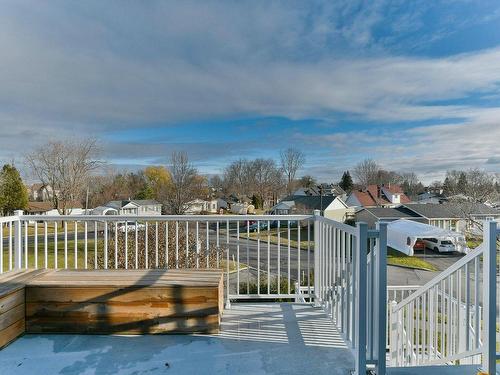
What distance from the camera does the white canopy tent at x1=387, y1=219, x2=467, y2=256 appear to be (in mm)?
20266

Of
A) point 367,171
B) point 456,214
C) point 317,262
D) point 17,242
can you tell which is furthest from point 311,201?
point 17,242

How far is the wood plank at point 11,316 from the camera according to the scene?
2.51 meters

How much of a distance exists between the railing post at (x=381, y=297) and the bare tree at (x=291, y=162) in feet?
116

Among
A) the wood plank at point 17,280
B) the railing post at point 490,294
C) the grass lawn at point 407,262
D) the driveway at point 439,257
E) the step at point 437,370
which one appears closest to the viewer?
the railing post at point 490,294

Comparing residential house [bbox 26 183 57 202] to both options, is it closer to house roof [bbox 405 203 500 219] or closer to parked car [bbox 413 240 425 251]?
parked car [bbox 413 240 425 251]

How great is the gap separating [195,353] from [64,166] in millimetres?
27805

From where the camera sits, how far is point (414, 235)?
20672mm

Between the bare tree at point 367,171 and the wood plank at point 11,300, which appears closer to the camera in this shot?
the wood plank at point 11,300

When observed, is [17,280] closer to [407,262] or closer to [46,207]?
[407,262]

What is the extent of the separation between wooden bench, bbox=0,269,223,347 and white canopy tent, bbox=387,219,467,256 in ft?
65.5

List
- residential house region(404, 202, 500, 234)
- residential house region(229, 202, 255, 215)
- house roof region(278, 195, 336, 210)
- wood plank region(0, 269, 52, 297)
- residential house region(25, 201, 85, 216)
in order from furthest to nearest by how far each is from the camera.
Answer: residential house region(229, 202, 255, 215)
house roof region(278, 195, 336, 210)
residential house region(25, 201, 85, 216)
residential house region(404, 202, 500, 234)
wood plank region(0, 269, 52, 297)

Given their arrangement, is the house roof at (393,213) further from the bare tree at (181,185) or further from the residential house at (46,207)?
the residential house at (46,207)

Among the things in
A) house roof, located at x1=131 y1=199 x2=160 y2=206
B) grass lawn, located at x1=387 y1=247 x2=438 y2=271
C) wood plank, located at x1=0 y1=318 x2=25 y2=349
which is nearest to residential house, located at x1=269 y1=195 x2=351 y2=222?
grass lawn, located at x1=387 y1=247 x2=438 y2=271

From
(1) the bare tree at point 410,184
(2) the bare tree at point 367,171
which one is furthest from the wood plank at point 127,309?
(1) the bare tree at point 410,184
